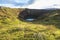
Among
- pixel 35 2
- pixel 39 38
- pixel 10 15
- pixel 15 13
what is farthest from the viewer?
pixel 15 13

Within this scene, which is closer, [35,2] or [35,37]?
[35,37]

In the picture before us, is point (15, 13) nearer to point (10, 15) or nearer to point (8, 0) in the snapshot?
point (10, 15)

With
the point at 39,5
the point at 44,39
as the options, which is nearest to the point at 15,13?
the point at 39,5

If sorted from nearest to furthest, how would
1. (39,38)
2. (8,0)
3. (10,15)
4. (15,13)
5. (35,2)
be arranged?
(39,38), (8,0), (35,2), (10,15), (15,13)

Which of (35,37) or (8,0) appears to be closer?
(35,37)

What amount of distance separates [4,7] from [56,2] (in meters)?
10.1

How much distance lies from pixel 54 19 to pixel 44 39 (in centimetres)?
1973

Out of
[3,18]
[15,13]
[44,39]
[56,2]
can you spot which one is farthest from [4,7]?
[44,39]

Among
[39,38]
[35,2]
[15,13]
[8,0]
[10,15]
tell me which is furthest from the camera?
[15,13]

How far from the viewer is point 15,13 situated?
150 ft

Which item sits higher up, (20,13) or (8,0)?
(8,0)

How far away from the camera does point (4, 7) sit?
4447cm

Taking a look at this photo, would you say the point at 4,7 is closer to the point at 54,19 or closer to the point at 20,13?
the point at 20,13

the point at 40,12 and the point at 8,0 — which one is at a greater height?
the point at 8,0
